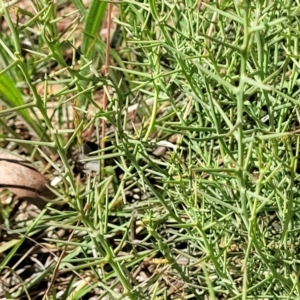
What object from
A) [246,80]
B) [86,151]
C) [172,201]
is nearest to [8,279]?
[86,151]

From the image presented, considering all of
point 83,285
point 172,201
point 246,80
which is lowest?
point 83,285

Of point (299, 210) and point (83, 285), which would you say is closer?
point (299, 210)

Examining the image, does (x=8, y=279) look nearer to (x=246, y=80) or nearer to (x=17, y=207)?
(x=17, y=207)

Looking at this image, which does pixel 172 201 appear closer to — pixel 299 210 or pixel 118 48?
pixel 299 210

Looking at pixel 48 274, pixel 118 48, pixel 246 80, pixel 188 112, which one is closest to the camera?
pixel 246 80

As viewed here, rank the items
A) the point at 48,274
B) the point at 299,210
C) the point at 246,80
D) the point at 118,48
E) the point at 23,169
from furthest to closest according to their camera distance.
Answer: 1. the point at 118,48
2. the point at 23,169
3. the point at 48,274
4. the point at 299,210
5. the point at 246,80

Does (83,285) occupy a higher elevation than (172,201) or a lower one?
lower
